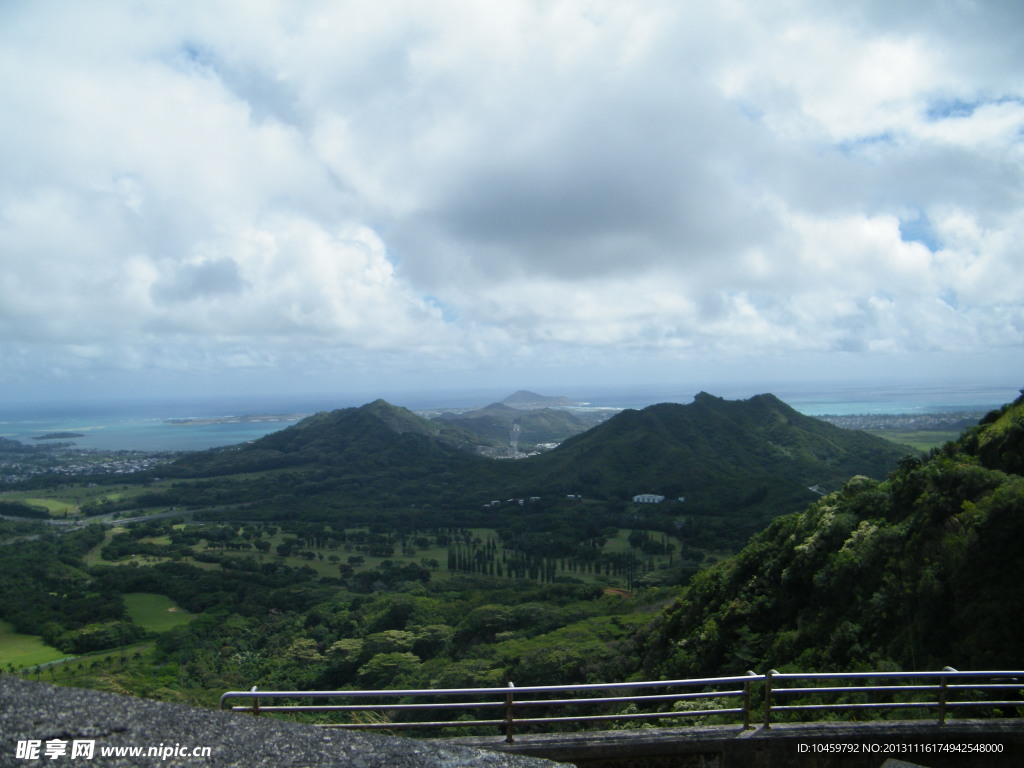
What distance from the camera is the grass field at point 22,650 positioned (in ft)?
114

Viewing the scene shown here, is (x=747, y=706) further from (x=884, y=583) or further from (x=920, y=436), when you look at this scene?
(x=920, y=436)

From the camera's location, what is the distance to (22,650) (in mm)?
37438

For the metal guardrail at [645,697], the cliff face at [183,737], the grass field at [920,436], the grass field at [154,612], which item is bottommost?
the grass field at [154,612]

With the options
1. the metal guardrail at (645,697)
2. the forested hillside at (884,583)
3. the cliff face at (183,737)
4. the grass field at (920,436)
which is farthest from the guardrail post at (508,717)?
the grass field at (920,436)

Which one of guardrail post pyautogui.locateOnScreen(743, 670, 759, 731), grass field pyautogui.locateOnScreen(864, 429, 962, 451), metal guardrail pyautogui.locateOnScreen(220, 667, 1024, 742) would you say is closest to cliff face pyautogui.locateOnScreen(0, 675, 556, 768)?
metal guardrail pyautogui.locateOnScreen(220, 667, 1024, 742)

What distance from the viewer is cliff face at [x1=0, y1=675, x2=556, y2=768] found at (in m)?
3.15

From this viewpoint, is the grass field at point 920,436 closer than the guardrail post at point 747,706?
No

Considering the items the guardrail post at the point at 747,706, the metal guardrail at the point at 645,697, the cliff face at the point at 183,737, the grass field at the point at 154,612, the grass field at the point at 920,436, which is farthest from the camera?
the grass field at the point at 920,436

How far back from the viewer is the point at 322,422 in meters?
149

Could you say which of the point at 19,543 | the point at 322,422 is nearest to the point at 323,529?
the point at 19,543

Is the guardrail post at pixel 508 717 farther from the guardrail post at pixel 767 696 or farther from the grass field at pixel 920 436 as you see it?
the grass field at pixel 920 436

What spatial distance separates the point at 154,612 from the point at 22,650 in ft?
31.7

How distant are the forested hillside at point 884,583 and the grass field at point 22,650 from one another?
3790 cm

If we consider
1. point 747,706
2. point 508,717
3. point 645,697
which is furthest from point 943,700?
point 508,717
